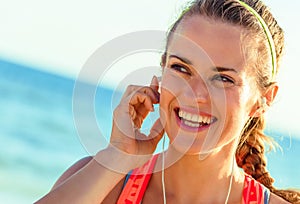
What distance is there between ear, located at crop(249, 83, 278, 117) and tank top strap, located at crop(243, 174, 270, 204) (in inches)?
14.9

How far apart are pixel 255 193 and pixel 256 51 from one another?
77 cm

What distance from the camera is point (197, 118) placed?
12.6 feet

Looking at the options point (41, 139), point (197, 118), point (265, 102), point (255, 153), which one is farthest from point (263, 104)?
point (41, 139)

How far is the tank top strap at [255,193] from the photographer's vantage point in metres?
4.20

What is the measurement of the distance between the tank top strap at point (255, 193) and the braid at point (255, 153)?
217 millimetres

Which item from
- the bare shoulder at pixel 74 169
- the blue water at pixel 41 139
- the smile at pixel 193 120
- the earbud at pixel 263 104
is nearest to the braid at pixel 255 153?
the blue water at pixel 41 139

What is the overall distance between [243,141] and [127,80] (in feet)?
2.93

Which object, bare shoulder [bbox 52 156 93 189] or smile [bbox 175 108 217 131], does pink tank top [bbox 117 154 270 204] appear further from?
smile [bbox 175 108 217 131]

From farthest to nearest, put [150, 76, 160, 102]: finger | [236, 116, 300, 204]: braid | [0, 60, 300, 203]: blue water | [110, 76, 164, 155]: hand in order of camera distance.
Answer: [0, 60, 300, 203]: blue water → [236, 116, 300, 204]: braid → [150, 76, 160, 102]: finger → [110, 76, 164, 155]: hand

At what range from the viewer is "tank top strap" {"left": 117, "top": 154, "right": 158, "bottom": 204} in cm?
414

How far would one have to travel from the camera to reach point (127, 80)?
3.96 m

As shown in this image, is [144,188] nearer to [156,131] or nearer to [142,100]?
[156,131]

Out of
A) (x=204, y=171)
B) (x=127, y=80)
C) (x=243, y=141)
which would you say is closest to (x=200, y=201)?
(x=204, y=171)

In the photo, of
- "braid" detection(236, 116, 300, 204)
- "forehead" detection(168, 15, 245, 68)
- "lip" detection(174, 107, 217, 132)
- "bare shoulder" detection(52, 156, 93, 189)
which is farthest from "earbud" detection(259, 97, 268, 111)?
"bare shoulder" detection(52, 156, 93, 189)
